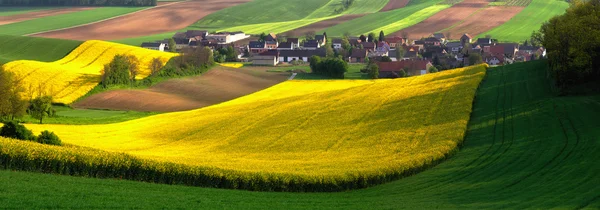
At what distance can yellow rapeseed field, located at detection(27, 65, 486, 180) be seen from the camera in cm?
3531

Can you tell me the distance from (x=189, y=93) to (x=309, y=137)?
3891 cm

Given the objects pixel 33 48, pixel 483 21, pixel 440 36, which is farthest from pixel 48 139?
pixel 483 21

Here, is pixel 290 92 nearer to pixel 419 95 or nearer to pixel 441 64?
pixel 419 95

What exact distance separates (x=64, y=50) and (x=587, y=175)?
300ft


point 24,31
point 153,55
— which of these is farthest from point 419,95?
point 24,31

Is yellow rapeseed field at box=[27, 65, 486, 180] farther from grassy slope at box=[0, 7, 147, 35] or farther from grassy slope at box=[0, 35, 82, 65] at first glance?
grassy slope at box=[0, 7, 147, 35]

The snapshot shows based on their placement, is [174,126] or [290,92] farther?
[290,92]

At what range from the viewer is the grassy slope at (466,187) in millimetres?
24328

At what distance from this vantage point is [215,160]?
36.7m

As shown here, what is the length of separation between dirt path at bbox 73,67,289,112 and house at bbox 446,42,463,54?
54.2 m

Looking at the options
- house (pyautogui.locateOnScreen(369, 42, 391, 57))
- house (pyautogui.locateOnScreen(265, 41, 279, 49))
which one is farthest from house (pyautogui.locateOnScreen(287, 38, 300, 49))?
house (pyautogui.locateOnScreen(369, 42, 391, 57))

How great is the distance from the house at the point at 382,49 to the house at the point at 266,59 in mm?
20307

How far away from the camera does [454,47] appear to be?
497ft

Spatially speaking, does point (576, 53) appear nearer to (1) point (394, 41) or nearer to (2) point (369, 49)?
(2) point (369, 49)
